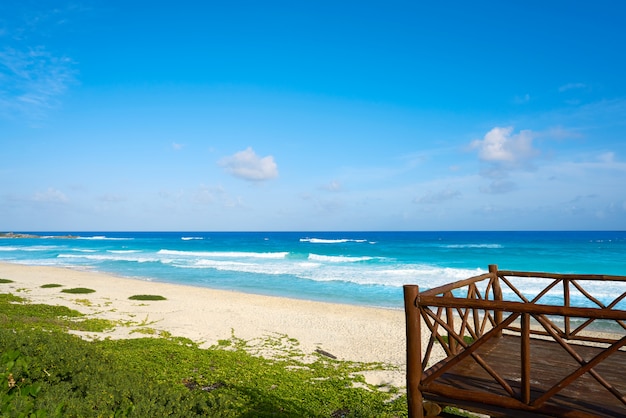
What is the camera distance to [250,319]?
58.8 feet

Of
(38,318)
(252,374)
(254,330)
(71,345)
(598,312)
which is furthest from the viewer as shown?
(254,330)

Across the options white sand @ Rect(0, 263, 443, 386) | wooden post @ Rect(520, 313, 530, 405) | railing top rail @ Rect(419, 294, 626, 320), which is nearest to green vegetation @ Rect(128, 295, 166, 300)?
white sand @ Rect(0, 263, 443, 386)

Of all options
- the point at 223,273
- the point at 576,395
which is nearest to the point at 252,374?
the point at 576,395

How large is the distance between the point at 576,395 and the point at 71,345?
24.0 feet

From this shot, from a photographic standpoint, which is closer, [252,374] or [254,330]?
[252,374]

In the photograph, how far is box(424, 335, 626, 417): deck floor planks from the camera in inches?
175

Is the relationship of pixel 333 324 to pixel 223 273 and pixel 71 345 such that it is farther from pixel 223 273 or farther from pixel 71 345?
pixel 223 273

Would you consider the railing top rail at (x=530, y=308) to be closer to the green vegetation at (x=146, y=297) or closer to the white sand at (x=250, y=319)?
the white sand at (x=250, y=319)

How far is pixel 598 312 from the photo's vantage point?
397cm

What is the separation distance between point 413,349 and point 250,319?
45.9 ft

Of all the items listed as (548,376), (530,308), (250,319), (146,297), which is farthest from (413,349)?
(146,297)

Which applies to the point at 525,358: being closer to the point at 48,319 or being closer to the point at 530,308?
the point at 530,308

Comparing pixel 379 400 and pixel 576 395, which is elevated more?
pixel 576 395

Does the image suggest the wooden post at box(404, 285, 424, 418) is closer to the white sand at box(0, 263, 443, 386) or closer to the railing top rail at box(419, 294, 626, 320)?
the railing top rail at box(419, 294, 626, 320)
